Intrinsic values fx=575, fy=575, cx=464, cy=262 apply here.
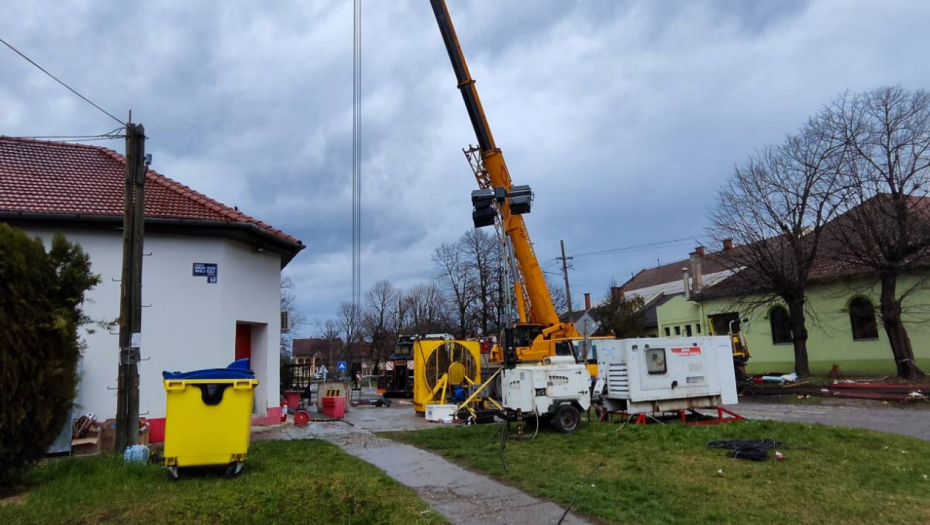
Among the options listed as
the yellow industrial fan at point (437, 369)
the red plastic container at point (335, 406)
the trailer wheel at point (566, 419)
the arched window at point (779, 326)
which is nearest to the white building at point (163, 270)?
the red plastic container at point (335, 406)

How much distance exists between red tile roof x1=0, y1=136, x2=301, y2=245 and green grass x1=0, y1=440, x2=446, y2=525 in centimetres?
587

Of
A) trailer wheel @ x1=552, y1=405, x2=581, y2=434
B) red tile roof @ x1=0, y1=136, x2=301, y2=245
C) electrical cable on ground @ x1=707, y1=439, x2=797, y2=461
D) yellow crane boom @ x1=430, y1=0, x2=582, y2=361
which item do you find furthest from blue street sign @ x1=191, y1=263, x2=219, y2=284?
electrical cable on ground @ x1=707, y1=439, x2=797, y2=461

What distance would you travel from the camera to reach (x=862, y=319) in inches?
1037

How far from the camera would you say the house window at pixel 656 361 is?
12.9 m

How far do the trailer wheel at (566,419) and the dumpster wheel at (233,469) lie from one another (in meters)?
6.38

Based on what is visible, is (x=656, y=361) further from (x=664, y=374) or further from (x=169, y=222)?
(x=169, y=222)

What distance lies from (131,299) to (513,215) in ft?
39.5

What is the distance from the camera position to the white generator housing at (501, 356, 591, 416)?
38.5 ft

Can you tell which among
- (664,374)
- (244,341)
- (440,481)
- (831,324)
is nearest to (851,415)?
(664,374)

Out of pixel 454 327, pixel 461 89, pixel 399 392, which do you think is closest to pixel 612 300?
pixel 454 327

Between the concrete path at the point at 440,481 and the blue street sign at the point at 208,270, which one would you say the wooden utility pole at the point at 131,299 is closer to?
the concrete path at the point at 440,481

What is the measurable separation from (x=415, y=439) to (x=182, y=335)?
552 centimetres

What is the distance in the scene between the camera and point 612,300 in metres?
45.0

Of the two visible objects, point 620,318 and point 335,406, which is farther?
point 620,318
